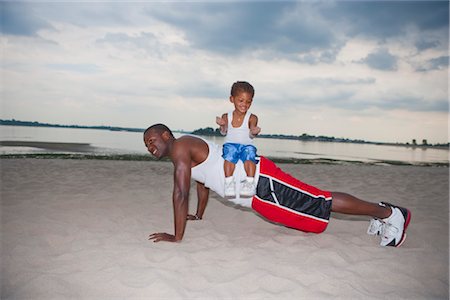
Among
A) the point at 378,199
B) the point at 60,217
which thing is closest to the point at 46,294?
the point at 60,217

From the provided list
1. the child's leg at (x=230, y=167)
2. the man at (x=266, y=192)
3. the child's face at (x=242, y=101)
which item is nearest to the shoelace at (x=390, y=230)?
the man at (x=266, y=192)

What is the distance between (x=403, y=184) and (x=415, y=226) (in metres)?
4.63

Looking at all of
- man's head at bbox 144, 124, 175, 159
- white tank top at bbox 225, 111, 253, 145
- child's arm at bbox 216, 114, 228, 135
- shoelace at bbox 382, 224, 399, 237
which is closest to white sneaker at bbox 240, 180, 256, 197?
white tank top at bbox 225, 111, 253, 145

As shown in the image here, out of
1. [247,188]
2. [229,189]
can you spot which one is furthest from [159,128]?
[247,188]

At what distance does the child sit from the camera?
322cm

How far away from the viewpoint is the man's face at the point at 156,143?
132 inches

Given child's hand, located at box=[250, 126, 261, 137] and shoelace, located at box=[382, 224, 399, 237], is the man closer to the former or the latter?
shoelace, located at box=[382, 224, 399, 237]

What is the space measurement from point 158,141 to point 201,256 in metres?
1.25

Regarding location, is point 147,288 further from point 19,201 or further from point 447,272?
point 19,201

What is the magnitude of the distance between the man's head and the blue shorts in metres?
0.60

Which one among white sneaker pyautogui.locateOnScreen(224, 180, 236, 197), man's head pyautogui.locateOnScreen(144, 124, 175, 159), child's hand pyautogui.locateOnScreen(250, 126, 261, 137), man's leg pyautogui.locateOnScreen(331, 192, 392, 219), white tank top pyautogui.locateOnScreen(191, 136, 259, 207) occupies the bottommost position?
man's leg pyautogui.locateOnScreen(331, 192, 392, 219)

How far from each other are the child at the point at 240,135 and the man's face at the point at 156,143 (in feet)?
Result: 2.14

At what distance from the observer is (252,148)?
10.7ft

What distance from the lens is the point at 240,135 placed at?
3.45m
